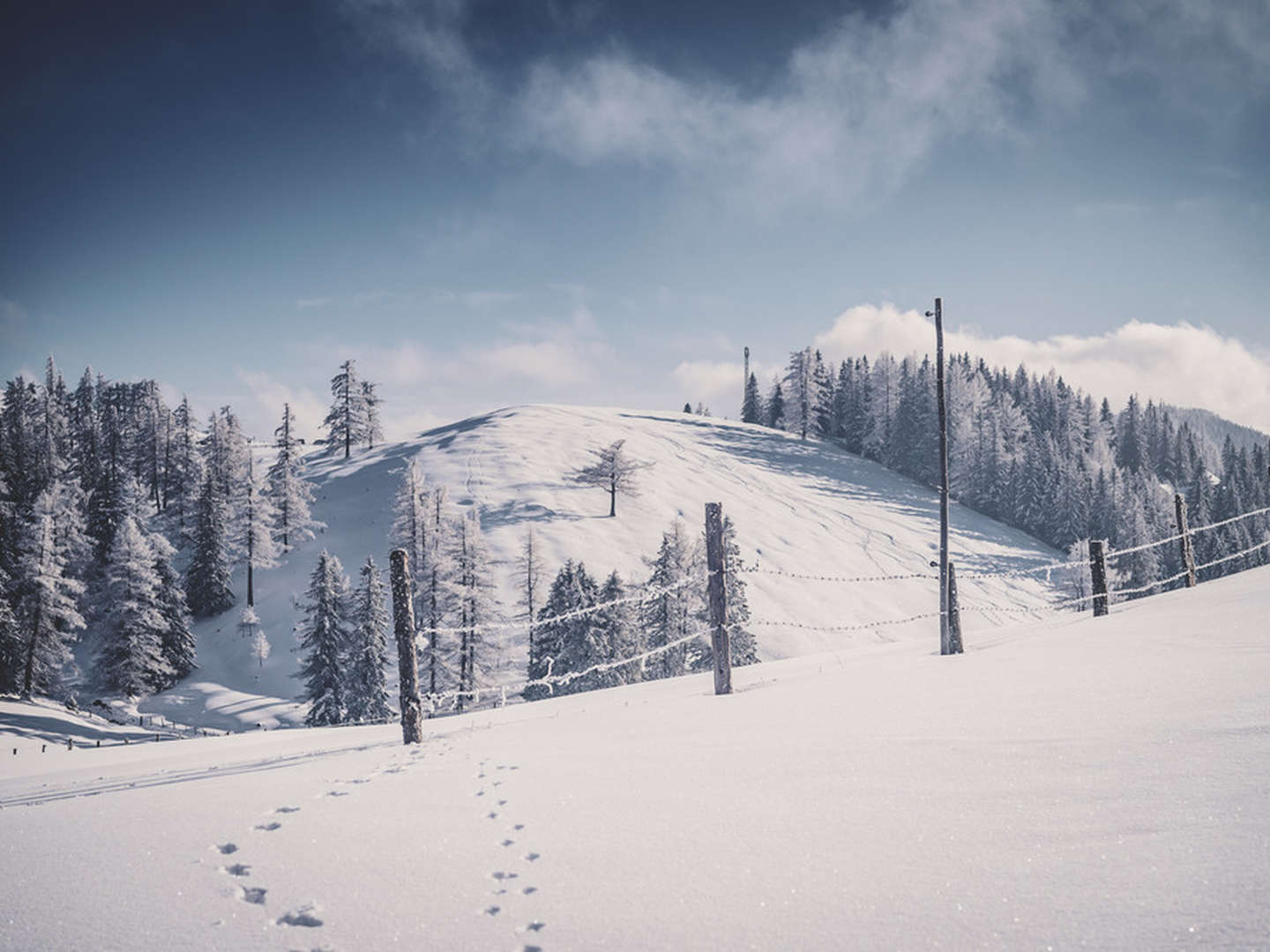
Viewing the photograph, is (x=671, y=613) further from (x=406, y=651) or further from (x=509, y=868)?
(x=509, y=868)

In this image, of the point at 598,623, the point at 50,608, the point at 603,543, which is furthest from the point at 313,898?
the point at 603,543

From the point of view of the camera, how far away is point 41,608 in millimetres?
36094

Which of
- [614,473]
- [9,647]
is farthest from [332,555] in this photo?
[614,473]

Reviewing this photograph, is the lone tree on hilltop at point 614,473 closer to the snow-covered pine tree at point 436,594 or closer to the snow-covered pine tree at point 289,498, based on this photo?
the snow-covered pine tree at point 436,594

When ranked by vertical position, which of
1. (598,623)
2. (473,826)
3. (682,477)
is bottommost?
(598,623)

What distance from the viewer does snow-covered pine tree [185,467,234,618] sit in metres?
49.3

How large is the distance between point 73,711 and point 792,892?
44.6 meters

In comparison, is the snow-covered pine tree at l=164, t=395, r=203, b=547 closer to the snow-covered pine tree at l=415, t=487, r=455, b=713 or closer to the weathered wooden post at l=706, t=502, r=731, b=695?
the snow-covered pine tree at l=415, t=487, r=455, b=713

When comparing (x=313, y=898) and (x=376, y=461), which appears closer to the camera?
(x=313, y=898)

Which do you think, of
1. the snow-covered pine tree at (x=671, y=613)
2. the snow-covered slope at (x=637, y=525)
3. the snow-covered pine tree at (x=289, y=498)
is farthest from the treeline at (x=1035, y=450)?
the snow-covered pine tree at (x=289, y=498)

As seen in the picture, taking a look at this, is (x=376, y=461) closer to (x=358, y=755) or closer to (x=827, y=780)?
(x=358, y=755)

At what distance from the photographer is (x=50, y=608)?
3622 cm

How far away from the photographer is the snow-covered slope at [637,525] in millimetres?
45238

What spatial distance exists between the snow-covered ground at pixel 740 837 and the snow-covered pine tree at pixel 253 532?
50062 mm
